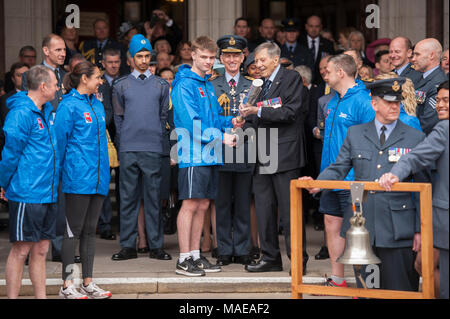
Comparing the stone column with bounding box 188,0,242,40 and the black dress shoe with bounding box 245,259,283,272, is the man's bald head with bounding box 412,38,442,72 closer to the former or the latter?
the black dress shoe with bounding box 245,259,283,272

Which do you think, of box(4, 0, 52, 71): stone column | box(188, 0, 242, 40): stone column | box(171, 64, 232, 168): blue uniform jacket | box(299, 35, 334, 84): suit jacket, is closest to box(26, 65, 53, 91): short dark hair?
box(171, 64, 232, 168): blue uniform jacket

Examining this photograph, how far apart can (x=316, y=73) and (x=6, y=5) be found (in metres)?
4.57

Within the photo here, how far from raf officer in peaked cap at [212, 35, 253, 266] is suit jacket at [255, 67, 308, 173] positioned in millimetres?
512

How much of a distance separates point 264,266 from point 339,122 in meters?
1.62

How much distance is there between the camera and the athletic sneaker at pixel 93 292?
6957mm

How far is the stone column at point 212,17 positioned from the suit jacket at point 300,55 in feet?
4.41

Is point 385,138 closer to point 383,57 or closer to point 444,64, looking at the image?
point 444,64

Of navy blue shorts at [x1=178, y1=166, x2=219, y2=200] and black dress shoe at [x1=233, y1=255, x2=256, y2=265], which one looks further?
black dress shoe at [x1=233, y1=255, x2=256, y2=265]

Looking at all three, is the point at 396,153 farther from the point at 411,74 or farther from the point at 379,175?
the point at 411,74

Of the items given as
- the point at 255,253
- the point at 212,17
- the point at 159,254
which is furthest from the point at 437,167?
the point at 212,17

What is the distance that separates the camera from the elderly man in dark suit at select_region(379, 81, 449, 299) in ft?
17.2

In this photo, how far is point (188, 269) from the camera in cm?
741

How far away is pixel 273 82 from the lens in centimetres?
752
